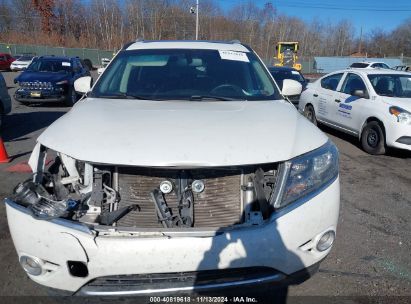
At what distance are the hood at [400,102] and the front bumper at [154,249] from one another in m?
5.44

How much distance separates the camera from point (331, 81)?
8.78 m

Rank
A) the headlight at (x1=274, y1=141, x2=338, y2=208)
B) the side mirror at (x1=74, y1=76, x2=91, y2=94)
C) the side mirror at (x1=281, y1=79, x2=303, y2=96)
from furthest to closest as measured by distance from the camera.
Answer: the side mirror at (x1=281, y1=79, x2=303, y2=96) → the side mirror at (x1=74, y1=76, x2=91, y2=94) → the headlight at (x1=274, y1=141, x2=338, y2=208)

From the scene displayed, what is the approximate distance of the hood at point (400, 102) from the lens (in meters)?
6.69

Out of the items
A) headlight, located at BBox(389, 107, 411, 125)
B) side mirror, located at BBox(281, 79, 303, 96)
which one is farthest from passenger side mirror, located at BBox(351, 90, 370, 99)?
side mirror, located at BBox(281, 79, 303, 96)

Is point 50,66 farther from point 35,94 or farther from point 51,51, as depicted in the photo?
point 51,51

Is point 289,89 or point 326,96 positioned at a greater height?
point 289,89

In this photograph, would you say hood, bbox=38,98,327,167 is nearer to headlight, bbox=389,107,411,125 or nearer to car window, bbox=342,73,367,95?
headlight, bbox=389,107,411,125

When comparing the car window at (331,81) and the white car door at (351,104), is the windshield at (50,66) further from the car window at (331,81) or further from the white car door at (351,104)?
the white car door at (351,104)

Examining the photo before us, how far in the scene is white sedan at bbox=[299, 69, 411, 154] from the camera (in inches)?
265

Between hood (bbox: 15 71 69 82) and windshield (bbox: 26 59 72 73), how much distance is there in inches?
16.7

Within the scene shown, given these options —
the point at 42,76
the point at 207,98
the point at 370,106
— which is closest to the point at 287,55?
the point at 42,76

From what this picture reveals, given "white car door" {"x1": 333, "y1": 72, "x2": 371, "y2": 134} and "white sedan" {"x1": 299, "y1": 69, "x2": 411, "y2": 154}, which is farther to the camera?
"white car door" {"x1": 333, "y1": 72, "x2": 371, "y2": 134}

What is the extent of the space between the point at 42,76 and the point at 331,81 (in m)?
9.06

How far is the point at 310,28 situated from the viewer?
3546 inches
